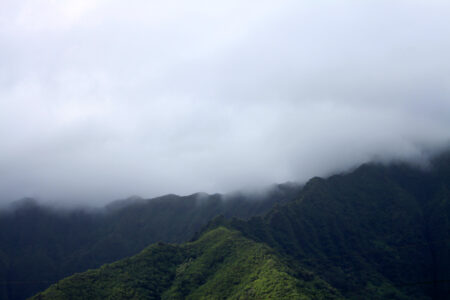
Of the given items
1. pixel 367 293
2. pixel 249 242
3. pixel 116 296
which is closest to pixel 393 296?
pixel 367 293

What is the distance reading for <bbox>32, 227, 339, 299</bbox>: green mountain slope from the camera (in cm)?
15138

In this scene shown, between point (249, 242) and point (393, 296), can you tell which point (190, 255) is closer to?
point (249, 242)

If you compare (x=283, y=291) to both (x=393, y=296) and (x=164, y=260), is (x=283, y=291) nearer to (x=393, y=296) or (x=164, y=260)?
(x=164, y=260)

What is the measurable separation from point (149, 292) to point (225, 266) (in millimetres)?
31972

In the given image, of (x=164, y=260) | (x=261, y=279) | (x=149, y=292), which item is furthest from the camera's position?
(x=164, y=260)

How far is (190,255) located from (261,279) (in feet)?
162

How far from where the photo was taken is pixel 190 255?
7721 inches

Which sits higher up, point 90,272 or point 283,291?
point 90,272

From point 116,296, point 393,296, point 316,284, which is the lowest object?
point 393,296

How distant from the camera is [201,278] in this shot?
576 ft

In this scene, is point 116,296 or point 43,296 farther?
point 116,296

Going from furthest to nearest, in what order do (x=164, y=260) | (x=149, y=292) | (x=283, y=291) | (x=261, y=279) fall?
(x=164, y=260) < (x=149, y=292) < (x=261, y=279) < (x=283, y=291)

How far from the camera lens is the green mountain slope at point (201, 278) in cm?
15138

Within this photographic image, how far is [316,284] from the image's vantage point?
170 meters
